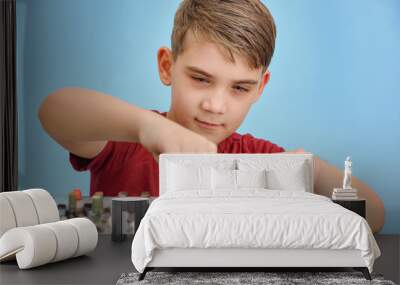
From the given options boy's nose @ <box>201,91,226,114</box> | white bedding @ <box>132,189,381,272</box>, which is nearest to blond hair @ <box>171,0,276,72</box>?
boy's nose @ <box>201,91,226,114</box>

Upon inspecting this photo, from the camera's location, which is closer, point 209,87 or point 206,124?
point 209,87

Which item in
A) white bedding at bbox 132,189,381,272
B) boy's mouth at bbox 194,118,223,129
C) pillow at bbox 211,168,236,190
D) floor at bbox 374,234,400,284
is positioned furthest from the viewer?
boy's mouth at bbox 194,118,223,129

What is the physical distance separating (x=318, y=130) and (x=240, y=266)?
2618 mm

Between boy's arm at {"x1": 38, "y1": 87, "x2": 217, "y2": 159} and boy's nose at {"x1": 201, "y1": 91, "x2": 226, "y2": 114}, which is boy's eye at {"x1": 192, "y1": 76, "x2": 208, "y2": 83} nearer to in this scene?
boy's nose at {"x1": 201, "y1": 91, "x2": 226, "y2": 114}

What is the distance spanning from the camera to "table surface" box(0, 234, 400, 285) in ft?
15.4

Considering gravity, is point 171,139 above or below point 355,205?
above

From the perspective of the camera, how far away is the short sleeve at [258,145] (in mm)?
6816

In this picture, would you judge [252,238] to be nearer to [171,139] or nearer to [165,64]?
[171,139]

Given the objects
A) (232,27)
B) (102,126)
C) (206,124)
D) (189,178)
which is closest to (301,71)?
(232,27)

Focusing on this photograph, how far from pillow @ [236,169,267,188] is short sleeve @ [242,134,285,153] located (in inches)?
30.5

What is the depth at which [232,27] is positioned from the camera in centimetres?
651

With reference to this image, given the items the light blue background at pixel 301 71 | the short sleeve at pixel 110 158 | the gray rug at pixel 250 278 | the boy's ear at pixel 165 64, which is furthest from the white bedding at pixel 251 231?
the boy's ear at pixel 165 64

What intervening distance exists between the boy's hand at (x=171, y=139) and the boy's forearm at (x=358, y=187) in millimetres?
1135

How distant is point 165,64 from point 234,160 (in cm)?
126
